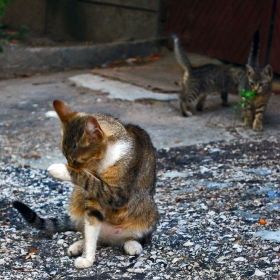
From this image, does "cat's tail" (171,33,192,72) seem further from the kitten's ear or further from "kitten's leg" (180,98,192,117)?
the kitten's ear

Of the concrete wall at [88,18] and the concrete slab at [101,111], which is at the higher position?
the concrete wall at [88,18]

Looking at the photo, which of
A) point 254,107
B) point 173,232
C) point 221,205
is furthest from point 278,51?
point 173,232

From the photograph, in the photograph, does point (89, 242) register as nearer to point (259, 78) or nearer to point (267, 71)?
point (259, 78)

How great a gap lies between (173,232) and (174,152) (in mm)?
2173

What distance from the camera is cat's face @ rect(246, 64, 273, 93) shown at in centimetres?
748

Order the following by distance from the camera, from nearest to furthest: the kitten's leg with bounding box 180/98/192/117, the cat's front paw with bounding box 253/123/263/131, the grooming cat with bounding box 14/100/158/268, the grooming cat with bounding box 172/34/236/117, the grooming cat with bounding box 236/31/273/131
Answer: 1. the grooming cat with bounding box 14/100/158/268
2. the cat's front paw with bounding box 253/123/263/131
3. the grooming cat with bounding box 236/31/273/131
4. the kitten's leg with bounding box 180/98/192/117
5. the grooming cat with bounding box 172/34/236/117

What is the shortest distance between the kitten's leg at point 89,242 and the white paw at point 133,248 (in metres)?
0.27

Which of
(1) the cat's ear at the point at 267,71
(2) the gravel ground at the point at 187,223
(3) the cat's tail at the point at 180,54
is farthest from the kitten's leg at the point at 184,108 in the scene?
(2) the gravel ground at the point at 187,223

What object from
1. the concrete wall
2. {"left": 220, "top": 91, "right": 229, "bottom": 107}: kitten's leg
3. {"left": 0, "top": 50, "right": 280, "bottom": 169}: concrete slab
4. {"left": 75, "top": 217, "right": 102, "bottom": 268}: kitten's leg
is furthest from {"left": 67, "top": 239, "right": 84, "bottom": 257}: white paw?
the concrete wall

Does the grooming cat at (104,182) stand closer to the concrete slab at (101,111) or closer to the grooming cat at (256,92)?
the concrete slab at (101,111)

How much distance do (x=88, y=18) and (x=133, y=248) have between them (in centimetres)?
874

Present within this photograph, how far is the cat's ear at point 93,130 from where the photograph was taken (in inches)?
131

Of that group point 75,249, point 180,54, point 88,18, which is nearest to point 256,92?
point 180,54

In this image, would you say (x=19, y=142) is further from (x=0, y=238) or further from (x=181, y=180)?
(x=0, y=238)
